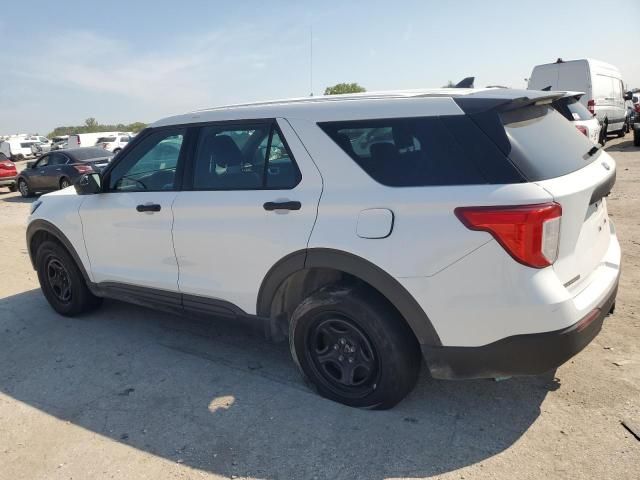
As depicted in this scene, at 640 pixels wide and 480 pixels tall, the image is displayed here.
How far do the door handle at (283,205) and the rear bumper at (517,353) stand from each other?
105cm

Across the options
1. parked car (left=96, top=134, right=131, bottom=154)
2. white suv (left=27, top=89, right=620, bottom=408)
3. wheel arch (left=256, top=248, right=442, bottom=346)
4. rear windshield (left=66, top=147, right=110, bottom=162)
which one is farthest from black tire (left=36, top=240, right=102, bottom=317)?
parked car (left=96, top=134, right=131, bottom=154)

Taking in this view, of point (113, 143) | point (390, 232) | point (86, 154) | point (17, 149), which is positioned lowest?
point (17, 149)

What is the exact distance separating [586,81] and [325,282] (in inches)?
587

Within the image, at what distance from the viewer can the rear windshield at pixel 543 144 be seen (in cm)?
248

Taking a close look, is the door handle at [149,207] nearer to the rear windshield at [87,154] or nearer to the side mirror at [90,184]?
the side mirror at [90,184]

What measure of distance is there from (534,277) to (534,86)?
15.2 meters

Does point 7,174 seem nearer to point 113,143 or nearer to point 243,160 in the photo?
point 113,143

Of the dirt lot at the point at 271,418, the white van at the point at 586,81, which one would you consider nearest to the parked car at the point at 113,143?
the white van at the point at 586,81

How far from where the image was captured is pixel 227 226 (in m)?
3.28

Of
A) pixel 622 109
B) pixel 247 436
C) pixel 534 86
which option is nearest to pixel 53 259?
pixel 247 436

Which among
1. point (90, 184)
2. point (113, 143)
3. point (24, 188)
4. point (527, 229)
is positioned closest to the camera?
point (527, 229)

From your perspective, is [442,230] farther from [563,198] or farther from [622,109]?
[622,109]

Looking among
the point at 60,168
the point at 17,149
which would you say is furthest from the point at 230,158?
the point at 17,149

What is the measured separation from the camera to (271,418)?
3021 millimetres
